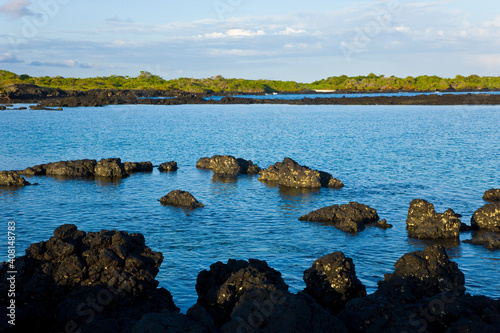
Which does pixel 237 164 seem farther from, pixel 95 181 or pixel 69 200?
pixel 69 200

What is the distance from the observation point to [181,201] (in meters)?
36.4

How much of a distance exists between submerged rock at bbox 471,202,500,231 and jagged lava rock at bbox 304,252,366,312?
47.6 ft

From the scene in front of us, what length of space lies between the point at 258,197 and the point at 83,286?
2397cm

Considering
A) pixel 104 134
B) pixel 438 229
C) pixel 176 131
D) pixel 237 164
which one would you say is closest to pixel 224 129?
pixel 176 131

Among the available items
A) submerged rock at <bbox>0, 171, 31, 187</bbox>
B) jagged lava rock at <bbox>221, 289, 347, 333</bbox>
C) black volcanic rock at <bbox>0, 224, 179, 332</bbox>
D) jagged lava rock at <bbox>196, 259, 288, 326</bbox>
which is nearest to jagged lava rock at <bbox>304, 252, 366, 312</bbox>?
jagged lava rock at <bbox>196, 259, 288, 326</bbox>

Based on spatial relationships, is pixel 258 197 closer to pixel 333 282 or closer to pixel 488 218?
pixel 488 218

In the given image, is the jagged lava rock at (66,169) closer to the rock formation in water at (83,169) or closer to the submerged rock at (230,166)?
the rock formation in water at (83,169)

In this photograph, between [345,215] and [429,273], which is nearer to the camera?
[429,273]

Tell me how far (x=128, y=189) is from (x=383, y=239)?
23520mm

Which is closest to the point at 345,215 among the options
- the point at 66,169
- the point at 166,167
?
the point at 166,167

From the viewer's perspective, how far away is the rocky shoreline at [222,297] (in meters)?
13.4

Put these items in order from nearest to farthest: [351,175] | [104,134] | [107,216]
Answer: [107,216], [351,175], [104,134]

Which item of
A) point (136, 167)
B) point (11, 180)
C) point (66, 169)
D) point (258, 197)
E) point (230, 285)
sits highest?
point (230, 285)

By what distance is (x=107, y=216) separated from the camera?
33.4m
